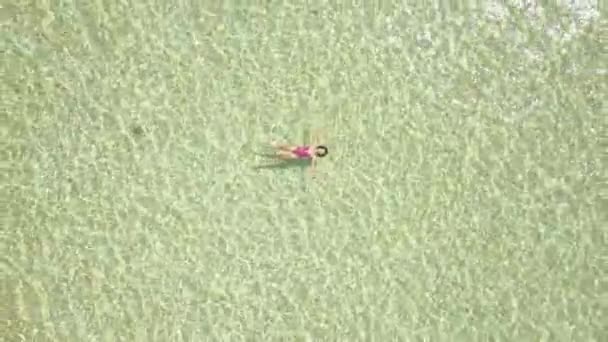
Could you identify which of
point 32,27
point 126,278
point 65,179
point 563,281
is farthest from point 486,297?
point 32,27

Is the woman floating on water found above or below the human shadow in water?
above

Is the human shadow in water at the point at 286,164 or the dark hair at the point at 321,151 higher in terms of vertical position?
the dark hair at the point at 321,151

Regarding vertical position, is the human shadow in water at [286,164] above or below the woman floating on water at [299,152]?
below

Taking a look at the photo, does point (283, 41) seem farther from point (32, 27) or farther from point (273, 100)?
point (32, 27)

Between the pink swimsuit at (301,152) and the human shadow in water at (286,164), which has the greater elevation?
the pink swimsuit at (301,152)
